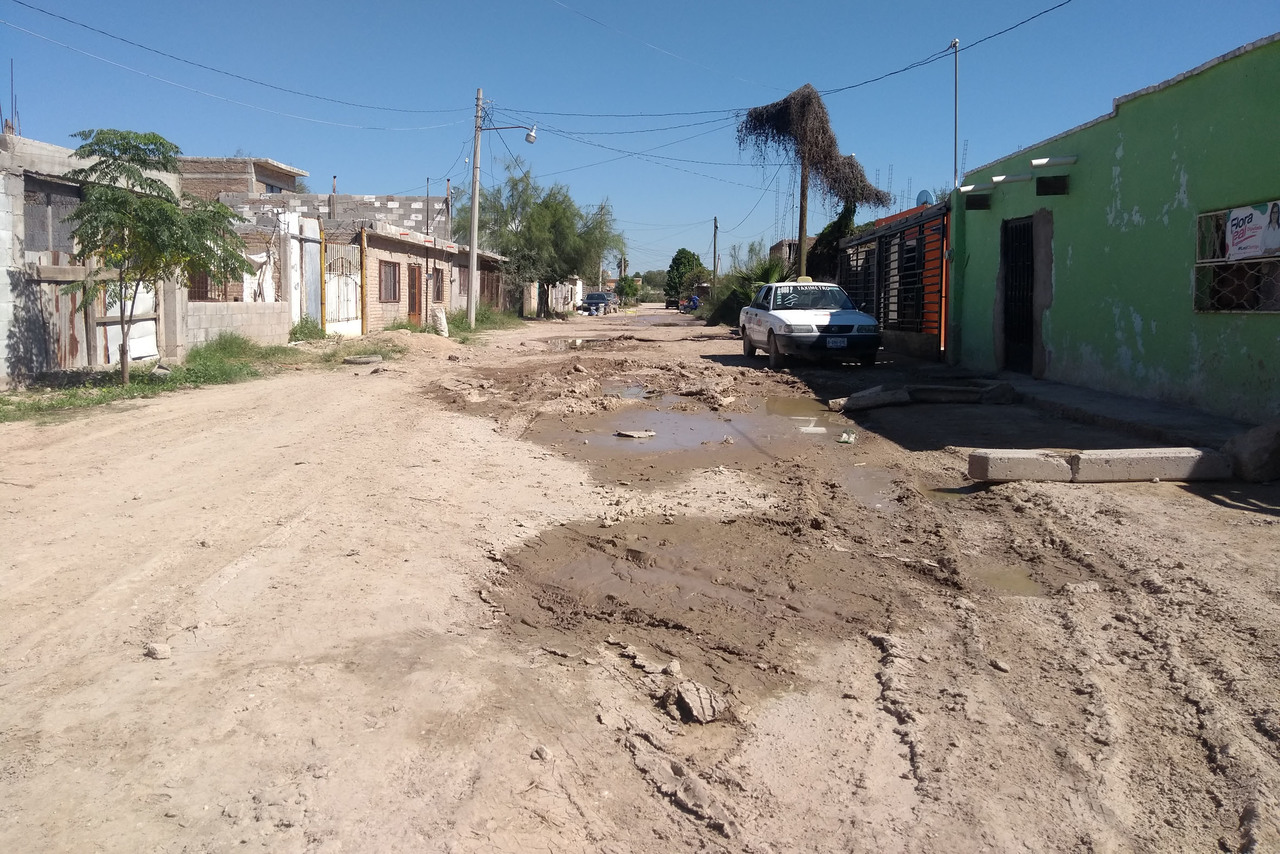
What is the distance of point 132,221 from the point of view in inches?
464

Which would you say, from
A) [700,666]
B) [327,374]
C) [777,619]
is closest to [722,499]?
[777,619]

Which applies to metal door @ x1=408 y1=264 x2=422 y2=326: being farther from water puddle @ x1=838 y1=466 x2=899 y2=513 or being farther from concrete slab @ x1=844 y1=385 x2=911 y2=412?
water puddle @ x1=838 y1=466 x2=899 y2=513

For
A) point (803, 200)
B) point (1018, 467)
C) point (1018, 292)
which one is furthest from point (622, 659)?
point (803, 200)

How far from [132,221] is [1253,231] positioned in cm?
1252

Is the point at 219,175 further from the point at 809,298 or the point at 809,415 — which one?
the point at 809,415

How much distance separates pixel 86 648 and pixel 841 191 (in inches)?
1041

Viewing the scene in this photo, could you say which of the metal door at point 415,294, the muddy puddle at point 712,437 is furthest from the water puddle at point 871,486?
the metal door at point 415,294

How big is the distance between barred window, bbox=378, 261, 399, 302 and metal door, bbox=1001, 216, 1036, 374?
60.2 ft

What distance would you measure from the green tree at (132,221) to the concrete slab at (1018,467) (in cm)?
1008

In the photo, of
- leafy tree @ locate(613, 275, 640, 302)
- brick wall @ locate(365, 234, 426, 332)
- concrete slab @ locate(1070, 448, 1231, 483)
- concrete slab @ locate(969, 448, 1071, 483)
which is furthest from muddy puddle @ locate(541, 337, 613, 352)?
leafy tree @ locate(613, 275, 640, 302)

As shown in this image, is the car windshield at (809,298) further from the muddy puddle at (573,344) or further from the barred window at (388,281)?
the barred window at (388,281)

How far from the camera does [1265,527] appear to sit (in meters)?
5.80

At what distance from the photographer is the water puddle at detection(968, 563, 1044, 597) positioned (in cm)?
499

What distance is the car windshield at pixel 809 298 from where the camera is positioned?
17.6 m
